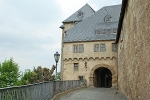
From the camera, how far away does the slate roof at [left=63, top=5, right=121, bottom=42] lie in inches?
1163

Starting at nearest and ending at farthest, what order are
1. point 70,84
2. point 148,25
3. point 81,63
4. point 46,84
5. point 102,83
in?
point 148,25 < point 46,84 < point 70,84 < point 81,63 < point 102,83

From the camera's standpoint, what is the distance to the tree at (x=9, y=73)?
3603 centimetres

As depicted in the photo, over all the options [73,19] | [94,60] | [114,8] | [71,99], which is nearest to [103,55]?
[94,60]

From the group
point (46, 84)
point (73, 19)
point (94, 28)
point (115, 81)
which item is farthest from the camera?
point (73, 19)

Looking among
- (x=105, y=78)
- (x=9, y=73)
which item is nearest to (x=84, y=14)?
(x=105, y=78)

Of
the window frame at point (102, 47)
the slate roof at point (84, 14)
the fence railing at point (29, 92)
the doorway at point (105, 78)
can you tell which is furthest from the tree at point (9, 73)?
the fence railing at point (29, 92)

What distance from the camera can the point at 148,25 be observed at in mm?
6512

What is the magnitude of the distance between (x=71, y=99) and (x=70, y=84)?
720cm

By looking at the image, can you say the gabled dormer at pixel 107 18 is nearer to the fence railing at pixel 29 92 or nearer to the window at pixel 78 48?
the window at pixel 78 48

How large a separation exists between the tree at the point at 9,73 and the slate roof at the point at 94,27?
12787mm

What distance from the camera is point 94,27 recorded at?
31406 millimetres

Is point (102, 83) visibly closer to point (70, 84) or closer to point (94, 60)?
point (94, 60)

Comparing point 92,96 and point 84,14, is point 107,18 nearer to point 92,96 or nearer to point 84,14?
point 84,14

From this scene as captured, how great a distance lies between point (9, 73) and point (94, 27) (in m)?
17.3
